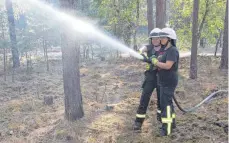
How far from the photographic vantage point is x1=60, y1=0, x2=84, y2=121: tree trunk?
562 cm

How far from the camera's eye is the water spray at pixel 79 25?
5.55 m

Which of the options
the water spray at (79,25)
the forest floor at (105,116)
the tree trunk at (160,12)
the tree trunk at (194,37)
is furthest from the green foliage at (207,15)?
the forest floor at (105,116)

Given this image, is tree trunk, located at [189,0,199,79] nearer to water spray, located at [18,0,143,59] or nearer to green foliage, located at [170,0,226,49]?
green foliage, located at [170,0,226,49]

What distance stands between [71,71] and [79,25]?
1877 mm

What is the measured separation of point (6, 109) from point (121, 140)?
13.3ft

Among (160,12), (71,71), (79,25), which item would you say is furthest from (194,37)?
(71,71)

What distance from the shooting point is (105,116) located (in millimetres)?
6227

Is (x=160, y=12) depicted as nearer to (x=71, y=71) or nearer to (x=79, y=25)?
(x=79, y=25)

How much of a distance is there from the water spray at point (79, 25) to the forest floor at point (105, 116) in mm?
1549

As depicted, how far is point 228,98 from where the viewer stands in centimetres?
698

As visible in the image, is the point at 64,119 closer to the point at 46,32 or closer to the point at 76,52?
the point at 76,52

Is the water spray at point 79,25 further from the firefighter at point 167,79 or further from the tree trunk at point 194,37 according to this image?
the tree trunk at point 194,37

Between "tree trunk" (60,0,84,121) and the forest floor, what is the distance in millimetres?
271

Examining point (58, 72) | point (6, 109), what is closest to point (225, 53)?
point (58, 72)
